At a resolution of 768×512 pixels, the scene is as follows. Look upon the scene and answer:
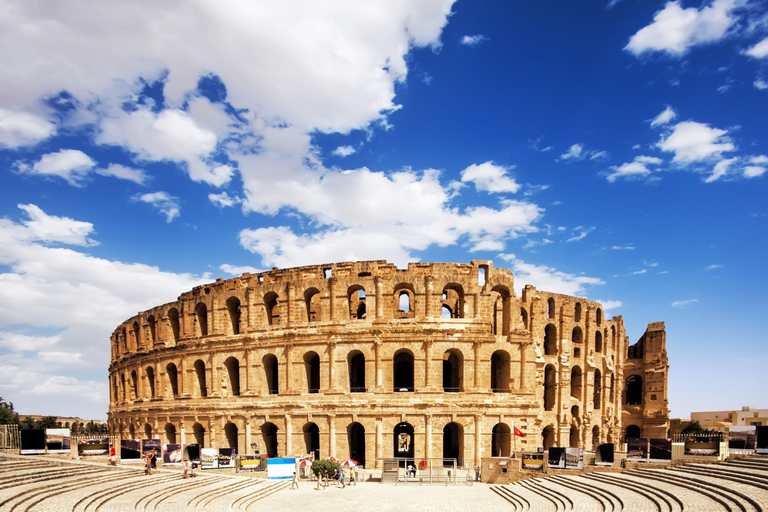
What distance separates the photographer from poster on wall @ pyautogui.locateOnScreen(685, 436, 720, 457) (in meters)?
24.4

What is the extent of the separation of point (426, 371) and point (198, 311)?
1794 centimetres

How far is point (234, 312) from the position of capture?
132 feet

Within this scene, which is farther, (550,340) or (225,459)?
(550,340)

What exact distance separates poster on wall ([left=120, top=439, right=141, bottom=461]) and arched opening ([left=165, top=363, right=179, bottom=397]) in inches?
491

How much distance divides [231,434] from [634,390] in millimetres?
41186

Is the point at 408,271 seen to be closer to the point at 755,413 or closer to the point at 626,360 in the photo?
the point at 626,360

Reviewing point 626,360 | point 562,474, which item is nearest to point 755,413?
point 626,360

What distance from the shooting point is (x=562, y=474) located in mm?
27891

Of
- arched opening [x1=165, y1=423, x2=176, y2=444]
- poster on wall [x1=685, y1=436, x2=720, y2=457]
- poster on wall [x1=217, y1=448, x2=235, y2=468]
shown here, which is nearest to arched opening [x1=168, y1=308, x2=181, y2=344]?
arched opening [x1=165, y1=423, x2=176, y2=444]

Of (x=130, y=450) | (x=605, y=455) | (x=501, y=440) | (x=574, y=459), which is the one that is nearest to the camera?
(x=605, y=455)

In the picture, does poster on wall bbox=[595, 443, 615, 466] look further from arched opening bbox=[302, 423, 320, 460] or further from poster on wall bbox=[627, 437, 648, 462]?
arched opening bbox=[302, 423, 320, 460]

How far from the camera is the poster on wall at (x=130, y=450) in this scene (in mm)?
29297

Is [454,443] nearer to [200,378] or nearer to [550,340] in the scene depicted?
[550,340]

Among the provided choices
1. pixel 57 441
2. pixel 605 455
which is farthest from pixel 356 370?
pixel 57 441
